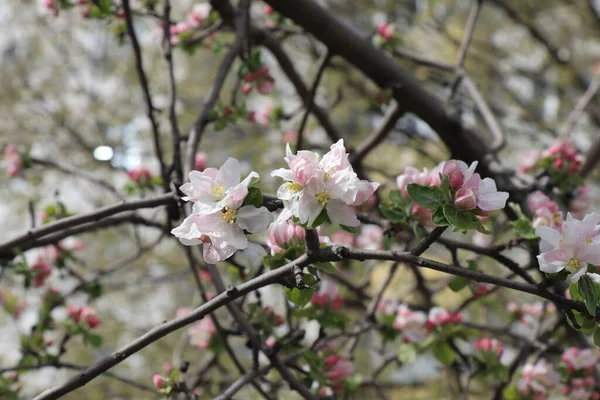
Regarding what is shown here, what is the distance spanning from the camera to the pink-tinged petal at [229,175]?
0.81 m

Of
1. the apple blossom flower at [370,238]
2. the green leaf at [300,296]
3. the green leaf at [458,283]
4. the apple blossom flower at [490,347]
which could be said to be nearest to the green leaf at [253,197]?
the green leaf at [300,296]

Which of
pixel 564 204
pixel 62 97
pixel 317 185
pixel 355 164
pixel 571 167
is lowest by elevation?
pixel 62 97

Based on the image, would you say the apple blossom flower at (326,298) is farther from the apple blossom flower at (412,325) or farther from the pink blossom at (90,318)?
the pink blossom at (90,318)

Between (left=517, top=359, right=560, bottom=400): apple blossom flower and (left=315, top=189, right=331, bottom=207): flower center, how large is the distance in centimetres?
127

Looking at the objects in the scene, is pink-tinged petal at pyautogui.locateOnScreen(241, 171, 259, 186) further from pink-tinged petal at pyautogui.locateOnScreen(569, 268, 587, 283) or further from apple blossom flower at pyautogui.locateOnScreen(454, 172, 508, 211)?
pink-tinged petal at pyautogui.locateOnScreen(569, 268, 587, 283)

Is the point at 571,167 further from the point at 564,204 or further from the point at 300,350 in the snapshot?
the point at 300,350

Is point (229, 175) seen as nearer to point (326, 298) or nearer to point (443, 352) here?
point (326, 298)

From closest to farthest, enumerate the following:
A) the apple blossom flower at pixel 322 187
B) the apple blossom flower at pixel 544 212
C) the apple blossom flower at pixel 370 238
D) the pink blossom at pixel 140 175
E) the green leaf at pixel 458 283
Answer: the apple blossom flower at pixel 322 187
the green leaf at pixel 458 283
the apple blossom flower at pixel 544 212
the pink blossom at pixel 140 175
the apple blossom flower at pixel 370 238

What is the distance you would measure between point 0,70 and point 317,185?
4927 mm

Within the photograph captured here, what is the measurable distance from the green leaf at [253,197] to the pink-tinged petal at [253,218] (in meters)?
0.01

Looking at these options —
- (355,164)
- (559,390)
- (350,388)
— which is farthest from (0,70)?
(559,390)

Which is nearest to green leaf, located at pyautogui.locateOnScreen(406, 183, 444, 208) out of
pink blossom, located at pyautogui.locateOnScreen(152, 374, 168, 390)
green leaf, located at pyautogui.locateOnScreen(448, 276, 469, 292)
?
green leaf, located at pyautogui.locateOnScreen(448, 276, 469, 292)

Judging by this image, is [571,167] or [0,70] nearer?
[571,167]

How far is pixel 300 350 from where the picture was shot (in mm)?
1334
